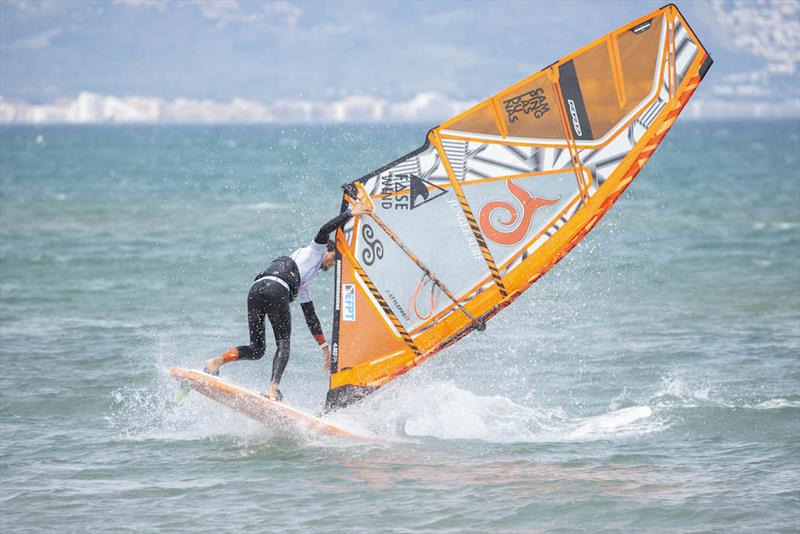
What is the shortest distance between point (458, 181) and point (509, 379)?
305 cm

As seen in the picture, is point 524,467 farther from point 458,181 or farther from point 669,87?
point 669,87

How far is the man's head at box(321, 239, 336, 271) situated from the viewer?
9406mm

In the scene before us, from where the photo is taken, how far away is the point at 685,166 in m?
58.7

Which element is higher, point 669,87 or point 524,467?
point 669,87

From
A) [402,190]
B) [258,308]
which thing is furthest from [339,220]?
[258,308]

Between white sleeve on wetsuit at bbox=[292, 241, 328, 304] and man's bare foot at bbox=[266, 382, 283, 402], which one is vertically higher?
white sleeve on wetsuit at bbox=[292, 241, 328, 304]

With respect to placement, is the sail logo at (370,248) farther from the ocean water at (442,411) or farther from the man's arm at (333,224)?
the ocean water at (442,411)

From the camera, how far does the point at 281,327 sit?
9.38 meters

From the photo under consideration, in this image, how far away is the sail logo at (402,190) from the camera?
9.41 metres

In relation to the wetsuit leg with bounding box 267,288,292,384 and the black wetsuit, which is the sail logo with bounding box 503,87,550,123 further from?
the wetsuit leg with bounding box 267,288,292,384

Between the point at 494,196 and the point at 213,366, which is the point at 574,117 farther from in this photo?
the point at 213,366

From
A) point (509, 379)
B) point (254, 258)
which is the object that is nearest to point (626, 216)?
point (254, 258)

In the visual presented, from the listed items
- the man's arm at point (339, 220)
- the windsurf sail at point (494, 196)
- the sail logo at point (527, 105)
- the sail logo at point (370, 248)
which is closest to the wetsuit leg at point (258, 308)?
the man's arm at point (339, 220)

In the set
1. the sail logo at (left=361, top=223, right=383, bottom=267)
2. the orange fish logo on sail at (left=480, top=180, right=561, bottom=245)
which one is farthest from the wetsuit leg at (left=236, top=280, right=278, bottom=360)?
the orange fish logo on sail at (left=480, top=180, right=561, bottom=245)
